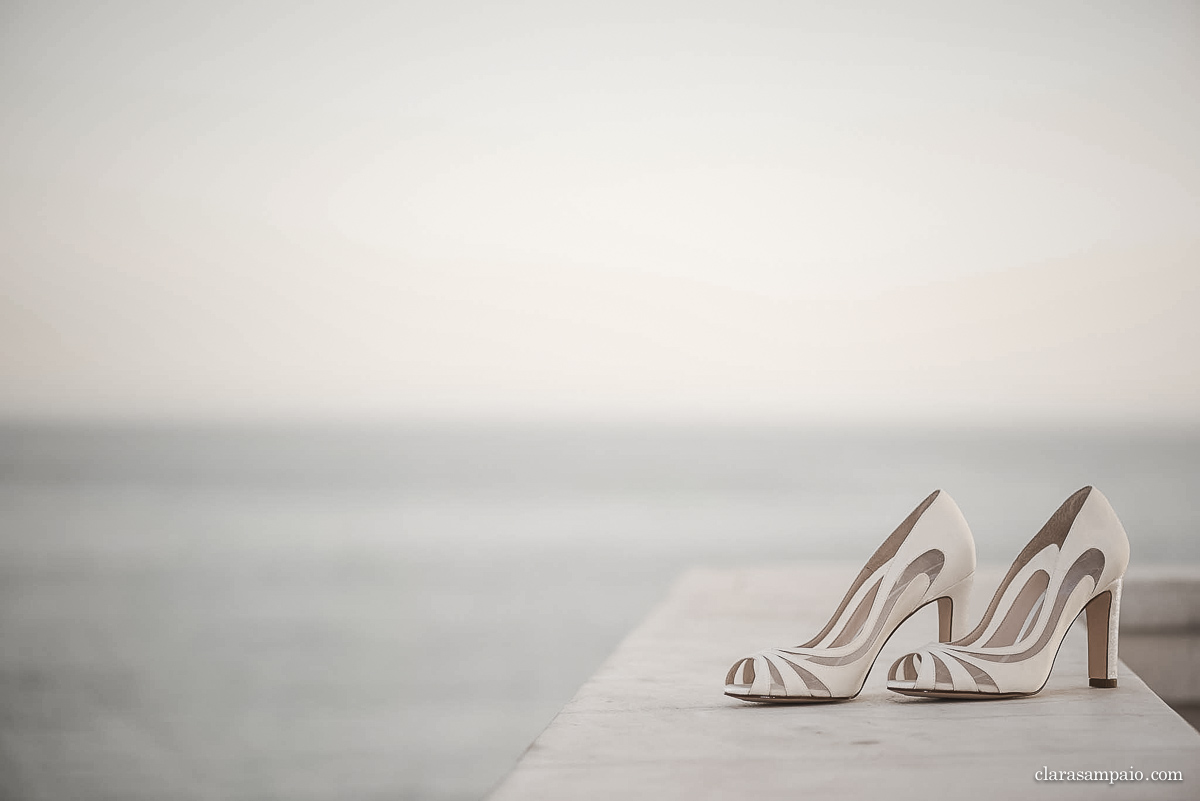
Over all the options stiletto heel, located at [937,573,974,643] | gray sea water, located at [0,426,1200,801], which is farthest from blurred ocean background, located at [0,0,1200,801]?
stiletto heel, located at [937,573,974,643]

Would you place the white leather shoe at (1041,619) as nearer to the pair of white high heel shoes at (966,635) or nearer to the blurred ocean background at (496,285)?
the pair of white high heel shoes at (966,635)

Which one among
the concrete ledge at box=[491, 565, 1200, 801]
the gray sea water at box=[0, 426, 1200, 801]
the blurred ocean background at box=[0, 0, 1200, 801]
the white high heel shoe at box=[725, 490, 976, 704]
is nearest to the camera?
the concrete ledge at box=[491, 565, 1200, 801]

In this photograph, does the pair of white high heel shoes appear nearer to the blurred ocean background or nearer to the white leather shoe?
the white leather shoe

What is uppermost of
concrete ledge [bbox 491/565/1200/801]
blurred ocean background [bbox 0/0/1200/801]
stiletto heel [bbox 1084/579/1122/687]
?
blurred ocean background [bbox 0/0/1200/801]

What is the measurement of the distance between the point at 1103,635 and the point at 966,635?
0.18m

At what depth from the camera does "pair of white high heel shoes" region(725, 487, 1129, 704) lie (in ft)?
3.71

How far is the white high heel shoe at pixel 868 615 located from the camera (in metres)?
1.13

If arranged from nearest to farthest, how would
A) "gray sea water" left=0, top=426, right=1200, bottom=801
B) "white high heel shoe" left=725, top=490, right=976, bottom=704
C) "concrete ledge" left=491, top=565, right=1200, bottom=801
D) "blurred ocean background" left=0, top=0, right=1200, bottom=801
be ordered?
"concrete ledge" left=491, top=565, right=1200, bottom=801 → "white high heel shoe" left=725, top=490, right=976, bottom=704 → "gray sea water" left=0, top=426, right=1200, bottom=801 → "blurred ocean background" left=0, top=0, right=1200, bottom=801

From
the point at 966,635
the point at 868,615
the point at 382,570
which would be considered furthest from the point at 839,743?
the point at 382,570

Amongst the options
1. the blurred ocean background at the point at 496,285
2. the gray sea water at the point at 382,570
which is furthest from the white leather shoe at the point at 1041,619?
the gray sea water at the point at 382,570

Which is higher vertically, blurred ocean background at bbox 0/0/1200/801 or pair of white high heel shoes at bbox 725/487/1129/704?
blurred ocean background at bbox 0/0/1200/801

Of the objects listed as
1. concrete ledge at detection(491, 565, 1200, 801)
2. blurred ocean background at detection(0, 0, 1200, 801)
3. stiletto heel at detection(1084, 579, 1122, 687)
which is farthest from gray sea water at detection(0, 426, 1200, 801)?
stiletto heel at detection(1084, 579, 1122, 687)

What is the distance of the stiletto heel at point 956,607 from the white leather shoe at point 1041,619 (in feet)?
0.15

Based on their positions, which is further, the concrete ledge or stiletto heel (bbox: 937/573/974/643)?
stiletto heel (bbox: 937/573/974/643)
